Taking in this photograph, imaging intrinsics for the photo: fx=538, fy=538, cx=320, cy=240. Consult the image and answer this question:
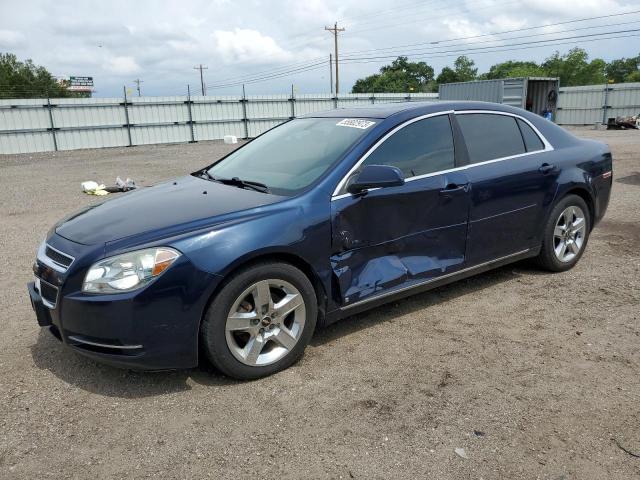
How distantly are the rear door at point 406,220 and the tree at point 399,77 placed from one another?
85113 mm

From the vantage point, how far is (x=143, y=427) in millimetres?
2875

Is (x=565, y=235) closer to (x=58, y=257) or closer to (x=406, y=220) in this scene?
(x=406, y=220)

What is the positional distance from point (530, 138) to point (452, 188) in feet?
4.06

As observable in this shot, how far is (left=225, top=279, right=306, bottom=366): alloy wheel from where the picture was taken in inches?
125

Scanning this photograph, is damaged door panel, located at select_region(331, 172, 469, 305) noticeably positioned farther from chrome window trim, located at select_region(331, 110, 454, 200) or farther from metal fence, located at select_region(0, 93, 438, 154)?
metal fence, located at select_region(0, 93, 438, 154)

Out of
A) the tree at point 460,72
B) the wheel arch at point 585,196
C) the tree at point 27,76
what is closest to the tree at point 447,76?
the tree at point 460,72

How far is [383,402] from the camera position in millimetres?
3061

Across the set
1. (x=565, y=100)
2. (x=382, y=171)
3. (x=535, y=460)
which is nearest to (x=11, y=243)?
(x=382, y=171)

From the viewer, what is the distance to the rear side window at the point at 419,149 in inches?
152

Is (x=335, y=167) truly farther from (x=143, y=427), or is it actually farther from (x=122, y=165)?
(x=122, y=165)

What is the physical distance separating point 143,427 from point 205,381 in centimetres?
52

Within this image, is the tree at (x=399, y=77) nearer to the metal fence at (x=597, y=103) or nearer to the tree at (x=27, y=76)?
the tree at (x=27, y=76)

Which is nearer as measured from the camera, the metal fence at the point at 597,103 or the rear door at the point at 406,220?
the rear door at the point at 406,220

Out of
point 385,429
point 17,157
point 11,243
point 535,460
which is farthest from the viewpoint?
point 17,157
